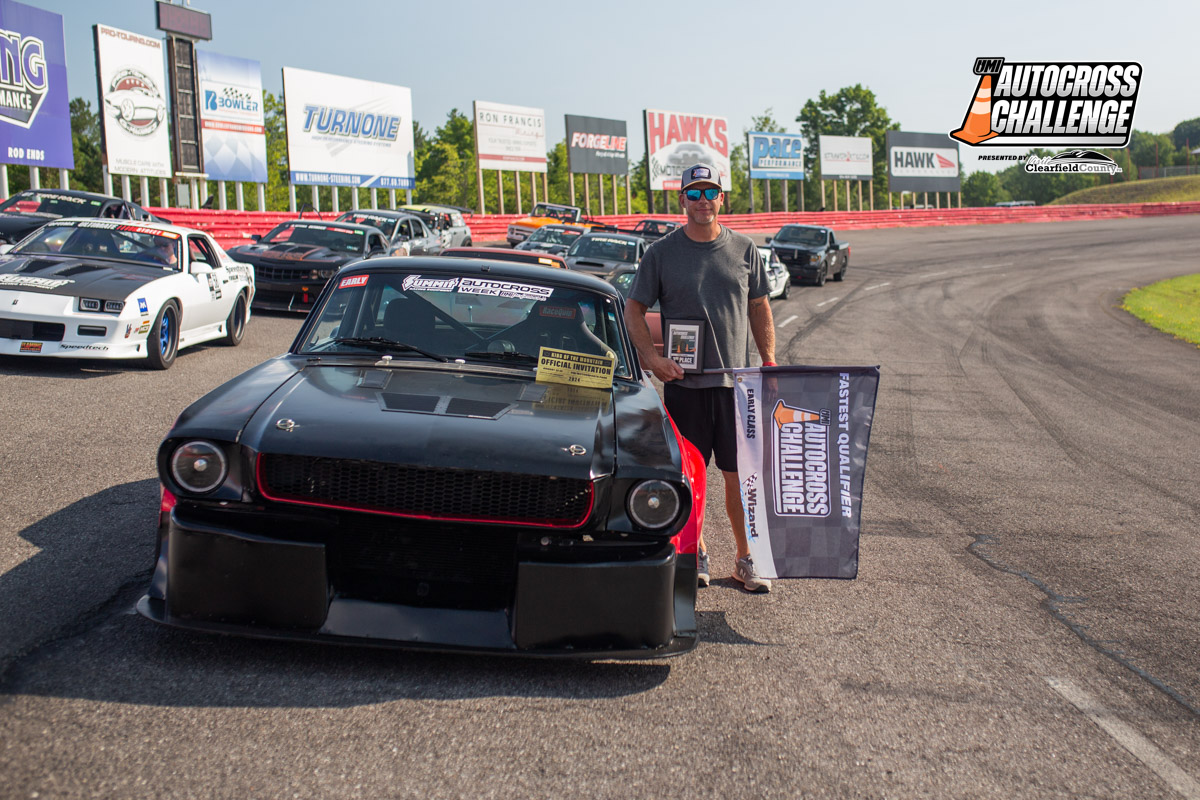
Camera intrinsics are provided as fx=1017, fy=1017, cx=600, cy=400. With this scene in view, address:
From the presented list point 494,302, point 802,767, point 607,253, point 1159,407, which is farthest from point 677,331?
point 607,253

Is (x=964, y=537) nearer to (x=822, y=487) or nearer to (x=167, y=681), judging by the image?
(x=822, y=487)

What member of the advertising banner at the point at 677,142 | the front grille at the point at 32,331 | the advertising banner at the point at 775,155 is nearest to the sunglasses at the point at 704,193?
the front grille at the point at 32,331

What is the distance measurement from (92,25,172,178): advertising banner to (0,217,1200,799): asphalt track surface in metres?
27.0

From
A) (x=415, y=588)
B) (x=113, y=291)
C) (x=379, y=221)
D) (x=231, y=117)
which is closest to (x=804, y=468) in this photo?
(x=415, y=588)

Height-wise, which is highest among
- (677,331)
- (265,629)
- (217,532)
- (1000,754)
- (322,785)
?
(677,331)

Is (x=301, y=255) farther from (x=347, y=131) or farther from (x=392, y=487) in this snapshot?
(x=347, y=131)

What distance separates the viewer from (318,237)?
16.5 meters

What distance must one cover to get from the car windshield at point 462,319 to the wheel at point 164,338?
18.1 ft

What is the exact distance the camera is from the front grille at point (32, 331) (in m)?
8.86

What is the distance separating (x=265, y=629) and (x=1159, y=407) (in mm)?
10447

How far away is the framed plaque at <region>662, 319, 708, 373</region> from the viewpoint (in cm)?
456

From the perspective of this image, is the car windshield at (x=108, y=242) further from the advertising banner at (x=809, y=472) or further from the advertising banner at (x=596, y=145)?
the advertising banner at (x=596, y=145)

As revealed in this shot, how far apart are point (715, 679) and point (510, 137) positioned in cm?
5323

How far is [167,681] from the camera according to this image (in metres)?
3.13
